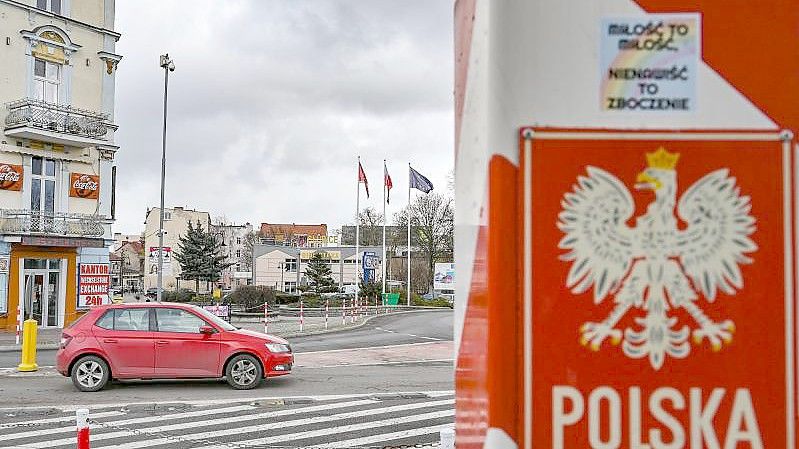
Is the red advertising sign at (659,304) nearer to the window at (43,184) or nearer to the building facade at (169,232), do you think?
the window at (43,184)

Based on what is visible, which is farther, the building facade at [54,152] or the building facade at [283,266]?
the building facade at [283,266]

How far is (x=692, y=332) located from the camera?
207 cm

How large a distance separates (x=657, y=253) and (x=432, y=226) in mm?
68080

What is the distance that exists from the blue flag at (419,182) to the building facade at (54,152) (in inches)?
692

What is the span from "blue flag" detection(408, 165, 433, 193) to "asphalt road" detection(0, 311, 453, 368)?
830 cm

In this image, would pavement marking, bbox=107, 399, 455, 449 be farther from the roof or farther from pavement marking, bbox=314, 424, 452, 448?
the roof

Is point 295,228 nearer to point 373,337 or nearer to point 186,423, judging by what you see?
point 373,337

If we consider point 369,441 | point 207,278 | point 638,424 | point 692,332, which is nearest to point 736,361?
point 692,332

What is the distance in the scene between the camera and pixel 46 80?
106 feet

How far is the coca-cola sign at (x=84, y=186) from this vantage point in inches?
1314

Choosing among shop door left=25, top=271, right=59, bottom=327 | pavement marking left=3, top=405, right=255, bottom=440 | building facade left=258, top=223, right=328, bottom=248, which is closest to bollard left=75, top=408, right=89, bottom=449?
pavement marking left=3, top=405, right=255, bottom=440

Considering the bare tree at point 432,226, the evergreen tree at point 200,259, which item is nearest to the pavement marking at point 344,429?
the bare tree at point 432,226

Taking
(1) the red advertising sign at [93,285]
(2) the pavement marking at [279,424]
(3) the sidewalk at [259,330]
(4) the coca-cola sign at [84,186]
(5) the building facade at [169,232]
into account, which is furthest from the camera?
(5) the building facade at [169,232]

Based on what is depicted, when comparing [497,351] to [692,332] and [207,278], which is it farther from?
[207,278]
